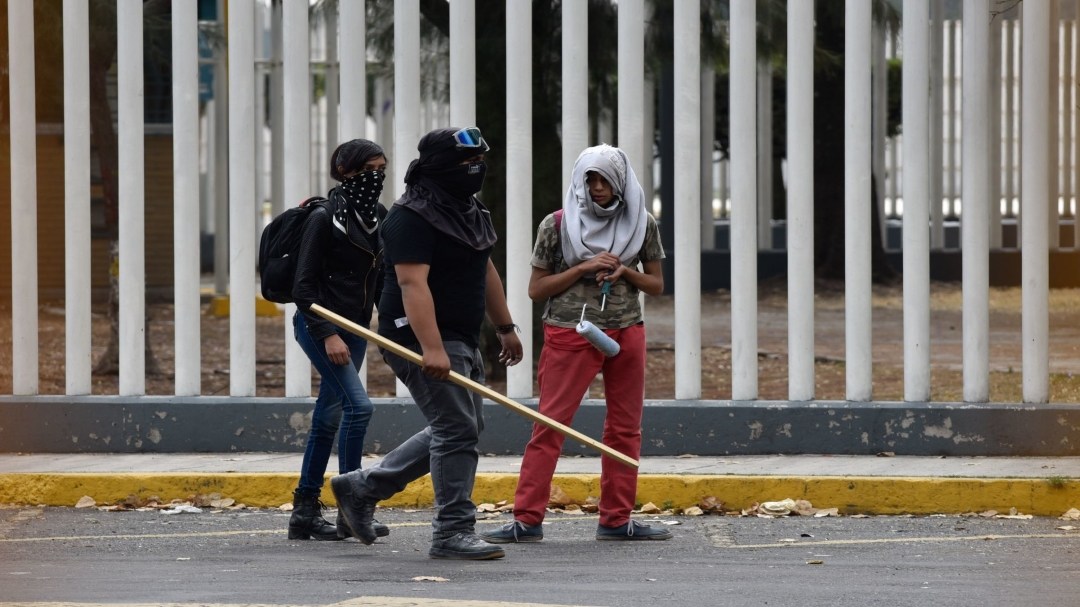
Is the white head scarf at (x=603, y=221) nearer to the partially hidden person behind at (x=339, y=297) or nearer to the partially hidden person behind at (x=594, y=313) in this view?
the partially hidden person behind at (x=594, y=313)

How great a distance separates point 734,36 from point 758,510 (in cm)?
255

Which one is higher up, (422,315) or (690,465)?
(422,315)

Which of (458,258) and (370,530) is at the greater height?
(458,258)

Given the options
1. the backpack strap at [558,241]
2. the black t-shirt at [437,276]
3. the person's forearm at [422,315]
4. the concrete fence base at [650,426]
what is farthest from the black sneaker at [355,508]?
the concrete fence base at [650,426]

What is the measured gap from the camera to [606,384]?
6852mm

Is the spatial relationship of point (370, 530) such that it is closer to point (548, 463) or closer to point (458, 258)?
point (548, 463)

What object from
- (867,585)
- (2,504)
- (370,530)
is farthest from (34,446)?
(867,585)

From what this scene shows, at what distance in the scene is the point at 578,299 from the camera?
673 cm

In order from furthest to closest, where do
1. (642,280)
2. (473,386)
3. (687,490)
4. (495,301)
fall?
(687,490) → (642,280) → (495,301) → (473,386)

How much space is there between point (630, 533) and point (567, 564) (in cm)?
65

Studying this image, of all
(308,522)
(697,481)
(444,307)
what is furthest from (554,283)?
(697,481)

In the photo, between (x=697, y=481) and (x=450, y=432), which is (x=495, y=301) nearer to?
(x=450, y=432)

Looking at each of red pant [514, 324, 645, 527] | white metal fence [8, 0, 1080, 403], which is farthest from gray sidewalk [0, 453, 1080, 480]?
red pant [514, 324, 645, 527]

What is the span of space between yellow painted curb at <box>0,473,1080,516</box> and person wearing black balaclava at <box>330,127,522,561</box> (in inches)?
62.2
